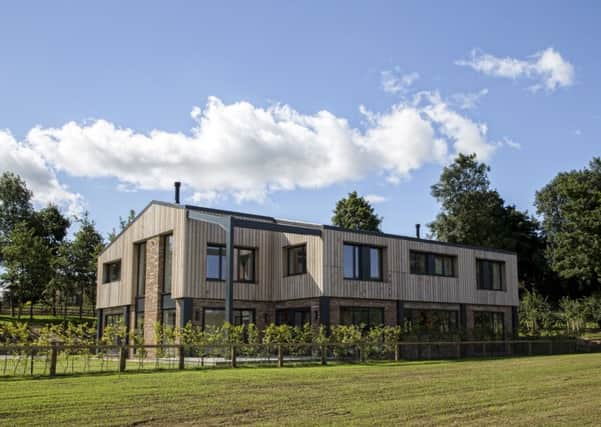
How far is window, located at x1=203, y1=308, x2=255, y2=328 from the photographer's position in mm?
25578

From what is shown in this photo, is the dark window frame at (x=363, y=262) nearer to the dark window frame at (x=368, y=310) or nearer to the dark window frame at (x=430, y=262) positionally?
the dark window frame at (x=368, y=310)

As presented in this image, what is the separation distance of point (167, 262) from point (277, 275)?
438 centimetres

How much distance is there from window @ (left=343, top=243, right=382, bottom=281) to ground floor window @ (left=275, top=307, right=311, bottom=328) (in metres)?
2.15

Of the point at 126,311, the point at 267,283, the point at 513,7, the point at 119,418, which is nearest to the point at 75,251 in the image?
the point at 126,311

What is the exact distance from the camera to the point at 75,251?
46.2m

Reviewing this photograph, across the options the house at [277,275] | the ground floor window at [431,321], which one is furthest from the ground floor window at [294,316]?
the ground floor window at [431,321]

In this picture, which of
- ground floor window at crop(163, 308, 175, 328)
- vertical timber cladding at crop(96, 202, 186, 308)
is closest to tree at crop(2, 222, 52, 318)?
vertical timber cladding at crop(96, 202, 186, 308)

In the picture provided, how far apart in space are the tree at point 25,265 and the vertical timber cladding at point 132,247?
Result: 46.8ft

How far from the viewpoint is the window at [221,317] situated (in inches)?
1007

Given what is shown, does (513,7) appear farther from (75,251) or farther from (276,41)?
(75,251)

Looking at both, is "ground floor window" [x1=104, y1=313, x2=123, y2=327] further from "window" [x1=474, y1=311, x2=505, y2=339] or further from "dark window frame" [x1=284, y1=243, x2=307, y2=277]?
"window" [x1=474, y1=311, x2=505, y2=339]

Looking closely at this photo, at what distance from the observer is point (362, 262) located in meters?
26.8

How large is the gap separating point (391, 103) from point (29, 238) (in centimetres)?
3386

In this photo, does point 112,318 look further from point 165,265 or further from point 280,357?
point 280,357
